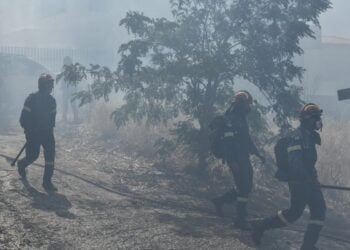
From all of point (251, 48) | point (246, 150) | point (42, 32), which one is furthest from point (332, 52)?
point (246, 150)

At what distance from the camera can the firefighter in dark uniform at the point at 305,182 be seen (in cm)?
526

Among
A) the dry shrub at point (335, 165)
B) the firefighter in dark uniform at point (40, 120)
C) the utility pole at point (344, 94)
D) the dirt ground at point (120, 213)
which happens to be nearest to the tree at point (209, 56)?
the dirt ground at point (120, 213)

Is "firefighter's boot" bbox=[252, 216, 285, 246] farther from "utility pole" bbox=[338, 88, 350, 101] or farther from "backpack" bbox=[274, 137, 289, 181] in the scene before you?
"utility pole" bbox=[338, 88, 350, 101]

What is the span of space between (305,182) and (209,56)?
12.9 ft

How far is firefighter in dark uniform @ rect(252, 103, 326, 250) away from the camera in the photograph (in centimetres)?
526

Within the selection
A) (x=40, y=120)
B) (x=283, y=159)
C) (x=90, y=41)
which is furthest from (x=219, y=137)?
(x=90, y=41)

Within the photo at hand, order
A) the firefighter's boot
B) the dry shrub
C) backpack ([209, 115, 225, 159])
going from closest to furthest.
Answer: the firefighter's boot
backpack ([209, 115, 225, 159])
the dry shrub

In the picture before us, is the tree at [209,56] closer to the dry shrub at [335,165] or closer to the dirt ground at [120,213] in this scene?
the dirt ground at [120,213]

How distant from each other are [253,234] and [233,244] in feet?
0.87

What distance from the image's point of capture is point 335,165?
10.0 metres

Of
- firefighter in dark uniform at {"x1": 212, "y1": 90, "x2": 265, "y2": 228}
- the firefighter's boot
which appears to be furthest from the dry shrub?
the firefighter's boot

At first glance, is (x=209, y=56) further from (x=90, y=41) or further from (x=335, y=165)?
(x=90, y=41)

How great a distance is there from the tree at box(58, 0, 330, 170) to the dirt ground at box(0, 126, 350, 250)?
1.23m

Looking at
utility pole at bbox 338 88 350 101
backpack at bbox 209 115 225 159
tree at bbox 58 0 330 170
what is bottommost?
backpack at bbox 209 115 225 159
